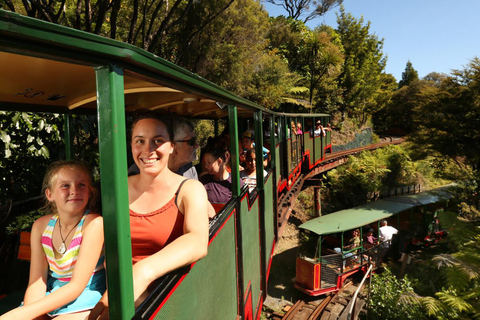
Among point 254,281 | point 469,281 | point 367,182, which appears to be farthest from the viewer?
point 367,182

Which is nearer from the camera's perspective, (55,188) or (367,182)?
(55,188)

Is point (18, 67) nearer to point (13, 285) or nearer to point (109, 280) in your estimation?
point (109, 280)

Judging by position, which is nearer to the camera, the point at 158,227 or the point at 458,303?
the point at 158,227

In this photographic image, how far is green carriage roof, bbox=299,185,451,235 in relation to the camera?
1035 cm

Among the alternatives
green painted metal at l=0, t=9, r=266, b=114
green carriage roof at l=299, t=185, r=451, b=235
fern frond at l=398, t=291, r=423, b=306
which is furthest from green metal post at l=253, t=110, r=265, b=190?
green carriage roof at l=299, t=185, r=451, b=235

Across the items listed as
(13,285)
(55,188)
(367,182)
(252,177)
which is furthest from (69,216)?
(367,182)

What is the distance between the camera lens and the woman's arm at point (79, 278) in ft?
3.98

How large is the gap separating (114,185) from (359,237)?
11.4m

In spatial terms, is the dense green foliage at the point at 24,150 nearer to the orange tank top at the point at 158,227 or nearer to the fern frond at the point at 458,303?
the orange tank top at the point at 158,227

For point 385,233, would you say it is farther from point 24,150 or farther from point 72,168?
point 72,168

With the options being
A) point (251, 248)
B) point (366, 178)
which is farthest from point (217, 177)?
point (366, 178)

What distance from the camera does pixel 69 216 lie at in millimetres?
1483

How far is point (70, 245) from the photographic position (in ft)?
4.76

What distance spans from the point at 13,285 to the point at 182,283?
2.38 meters
